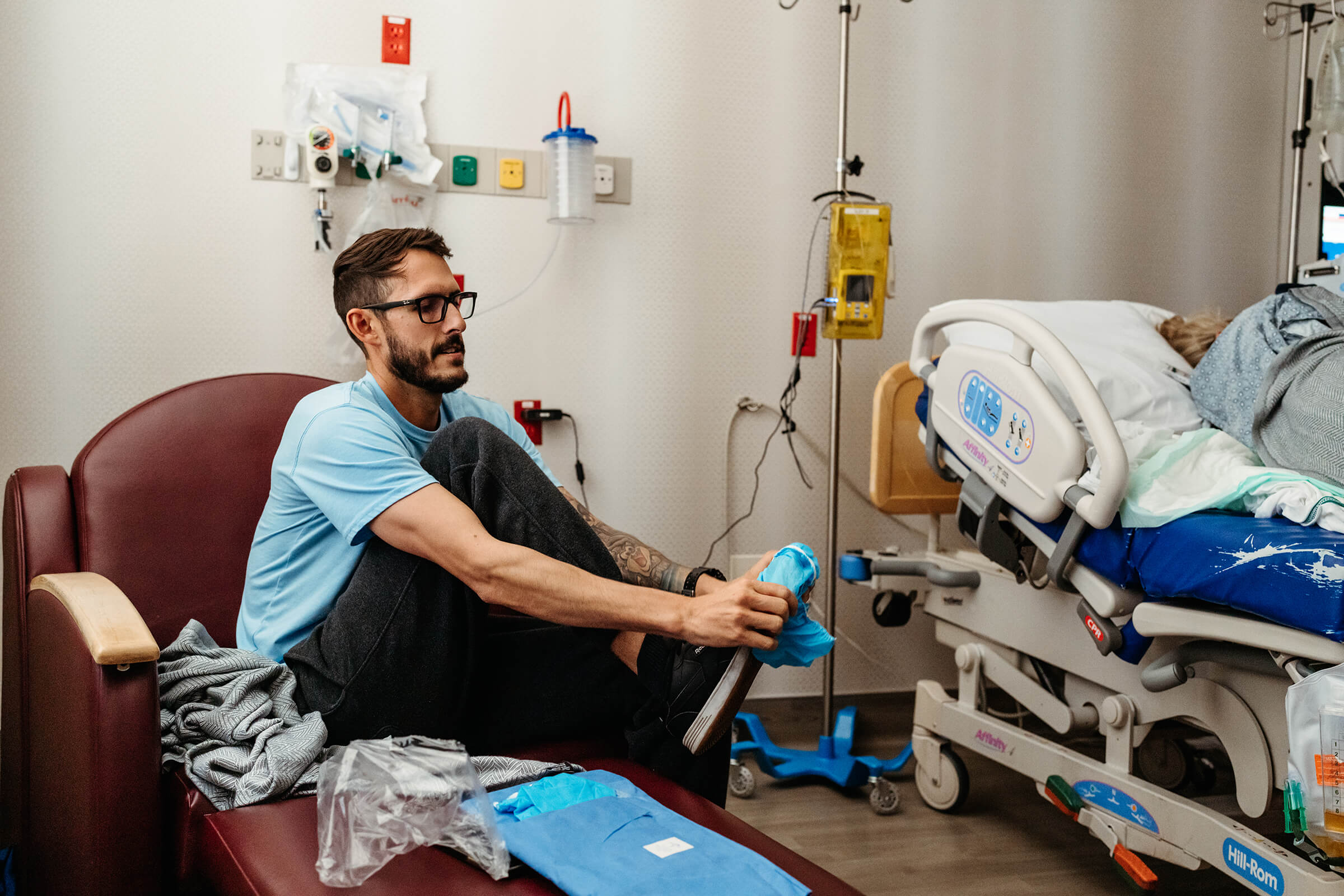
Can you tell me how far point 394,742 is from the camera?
1393mm

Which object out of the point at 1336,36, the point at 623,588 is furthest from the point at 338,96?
the point at 1336,36

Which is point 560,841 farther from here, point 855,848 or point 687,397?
point 687,397

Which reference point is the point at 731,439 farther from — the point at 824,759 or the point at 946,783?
the point at 946,783

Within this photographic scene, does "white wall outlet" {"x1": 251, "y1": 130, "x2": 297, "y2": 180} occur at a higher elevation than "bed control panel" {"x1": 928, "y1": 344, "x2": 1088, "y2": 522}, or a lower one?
higher

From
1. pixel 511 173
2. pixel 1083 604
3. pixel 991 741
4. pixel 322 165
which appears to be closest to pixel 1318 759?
pixel 1083 604

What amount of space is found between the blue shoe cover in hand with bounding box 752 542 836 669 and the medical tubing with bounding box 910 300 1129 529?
0.54 meters

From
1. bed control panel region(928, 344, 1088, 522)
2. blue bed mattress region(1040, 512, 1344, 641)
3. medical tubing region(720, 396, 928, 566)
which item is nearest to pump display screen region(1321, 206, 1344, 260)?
medical tubing region(720, 396, 928, 566)

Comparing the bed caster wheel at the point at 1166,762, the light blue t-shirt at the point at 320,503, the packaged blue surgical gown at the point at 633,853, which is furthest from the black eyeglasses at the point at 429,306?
the bed caster wheel at the point at 1166,762

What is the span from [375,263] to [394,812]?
3.05 ft

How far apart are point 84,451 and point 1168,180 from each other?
321 centimetres

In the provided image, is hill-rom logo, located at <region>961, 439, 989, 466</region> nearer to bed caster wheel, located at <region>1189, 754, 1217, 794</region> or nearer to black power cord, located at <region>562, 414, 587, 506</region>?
bed caster wheel, located at <region>1189, 754, 1217, 794</region>

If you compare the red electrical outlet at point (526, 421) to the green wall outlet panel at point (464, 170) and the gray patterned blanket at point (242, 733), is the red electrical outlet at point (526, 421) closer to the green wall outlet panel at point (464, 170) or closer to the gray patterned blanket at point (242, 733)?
the green wall outlet panel at point (464, 170)

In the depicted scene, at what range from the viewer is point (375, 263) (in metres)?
1.74

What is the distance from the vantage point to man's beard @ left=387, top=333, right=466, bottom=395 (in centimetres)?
172
